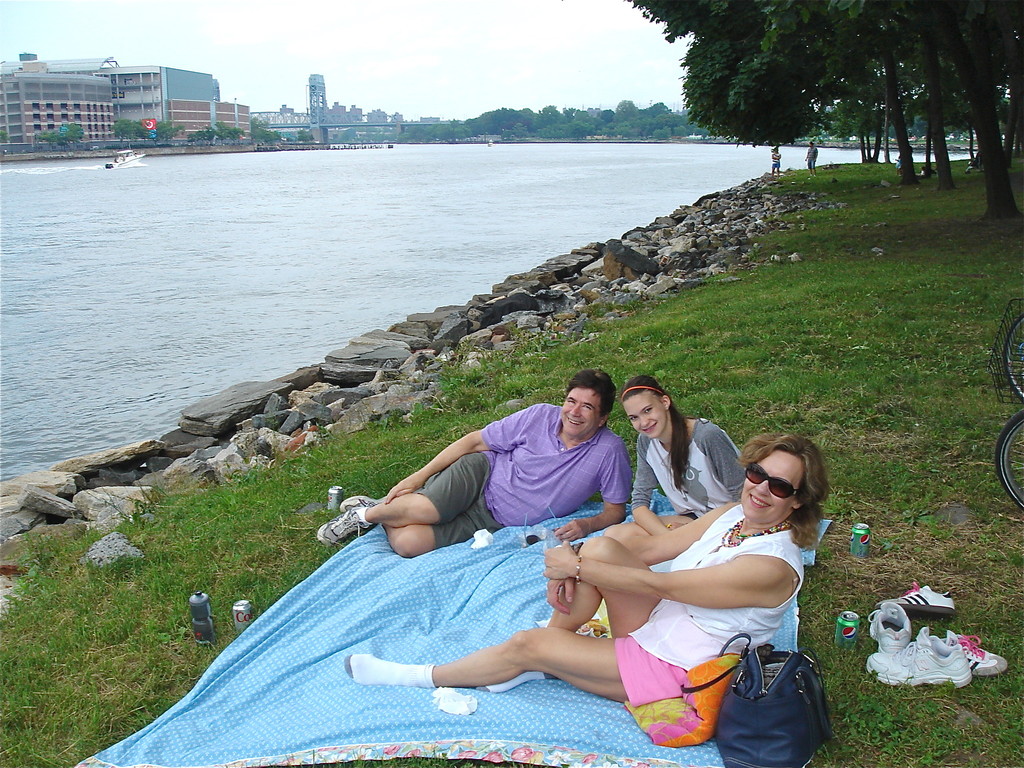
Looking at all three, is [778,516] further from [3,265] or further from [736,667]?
[3,265]

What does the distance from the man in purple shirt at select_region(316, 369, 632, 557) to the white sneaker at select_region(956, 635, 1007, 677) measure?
6.29 ft

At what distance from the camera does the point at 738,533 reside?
3633 mm

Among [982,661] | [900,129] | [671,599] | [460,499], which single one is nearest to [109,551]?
[460,499]

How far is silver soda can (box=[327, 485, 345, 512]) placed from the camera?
6258 millimetres

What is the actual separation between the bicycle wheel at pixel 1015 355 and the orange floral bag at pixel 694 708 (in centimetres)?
350

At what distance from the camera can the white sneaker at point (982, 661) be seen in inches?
156

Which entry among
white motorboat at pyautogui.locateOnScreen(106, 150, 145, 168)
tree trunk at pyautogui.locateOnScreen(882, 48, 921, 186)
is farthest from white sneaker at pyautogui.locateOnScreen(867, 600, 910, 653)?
white motorboat at pyautogui.locateOnScreen(106, 150, 145, 168)

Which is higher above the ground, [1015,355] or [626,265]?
[626,265]

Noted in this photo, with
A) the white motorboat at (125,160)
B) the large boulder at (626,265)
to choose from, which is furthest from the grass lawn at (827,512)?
the white motorboat at (125,160)

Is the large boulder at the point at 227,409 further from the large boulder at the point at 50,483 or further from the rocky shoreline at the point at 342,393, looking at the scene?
the large boulder at the point at 50,483

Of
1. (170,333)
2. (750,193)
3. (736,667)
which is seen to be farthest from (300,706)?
(750,193)

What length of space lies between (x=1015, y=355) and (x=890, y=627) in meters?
2.64

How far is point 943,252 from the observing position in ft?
45.3

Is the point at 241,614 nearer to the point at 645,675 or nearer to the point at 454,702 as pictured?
the point at 454,702
